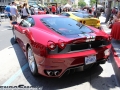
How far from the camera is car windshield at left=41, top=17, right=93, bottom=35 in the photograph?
383 centimetres

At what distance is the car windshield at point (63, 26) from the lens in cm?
383

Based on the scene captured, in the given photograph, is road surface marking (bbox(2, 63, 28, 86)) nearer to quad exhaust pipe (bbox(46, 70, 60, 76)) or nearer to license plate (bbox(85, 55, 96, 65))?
quad exhaust pipe (bbox(46, 70, 60, 76))

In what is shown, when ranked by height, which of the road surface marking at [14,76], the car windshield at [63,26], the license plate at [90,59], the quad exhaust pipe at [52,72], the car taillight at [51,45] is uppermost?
the car windshield at [63,26]

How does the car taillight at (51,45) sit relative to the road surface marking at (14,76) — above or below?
above

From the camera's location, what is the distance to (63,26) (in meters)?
4.18

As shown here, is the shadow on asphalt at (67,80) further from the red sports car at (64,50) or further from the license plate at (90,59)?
the license plate at (90,59)

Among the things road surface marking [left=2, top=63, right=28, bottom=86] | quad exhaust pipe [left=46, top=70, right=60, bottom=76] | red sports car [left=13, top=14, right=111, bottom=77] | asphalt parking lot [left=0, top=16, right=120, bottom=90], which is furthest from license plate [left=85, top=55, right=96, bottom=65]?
road surface marking [left=2, top=63, right=28, bottom=86]

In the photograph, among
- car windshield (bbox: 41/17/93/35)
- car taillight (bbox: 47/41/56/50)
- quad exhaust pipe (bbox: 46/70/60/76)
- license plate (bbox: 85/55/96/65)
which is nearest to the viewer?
car taillight (bbox: 47/41/56/50)

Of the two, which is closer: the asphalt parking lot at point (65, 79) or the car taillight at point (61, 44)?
the car taillight at point (61, 44)

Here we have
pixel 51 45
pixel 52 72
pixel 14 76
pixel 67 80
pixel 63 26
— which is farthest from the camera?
pixel 63 26

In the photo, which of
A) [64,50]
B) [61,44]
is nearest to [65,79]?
[64,50]

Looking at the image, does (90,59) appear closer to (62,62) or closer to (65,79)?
(62,62)

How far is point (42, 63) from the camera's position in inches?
130

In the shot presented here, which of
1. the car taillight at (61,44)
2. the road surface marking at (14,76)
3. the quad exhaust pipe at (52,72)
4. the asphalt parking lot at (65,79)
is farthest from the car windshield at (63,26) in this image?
the road surface marking at (14,76)
